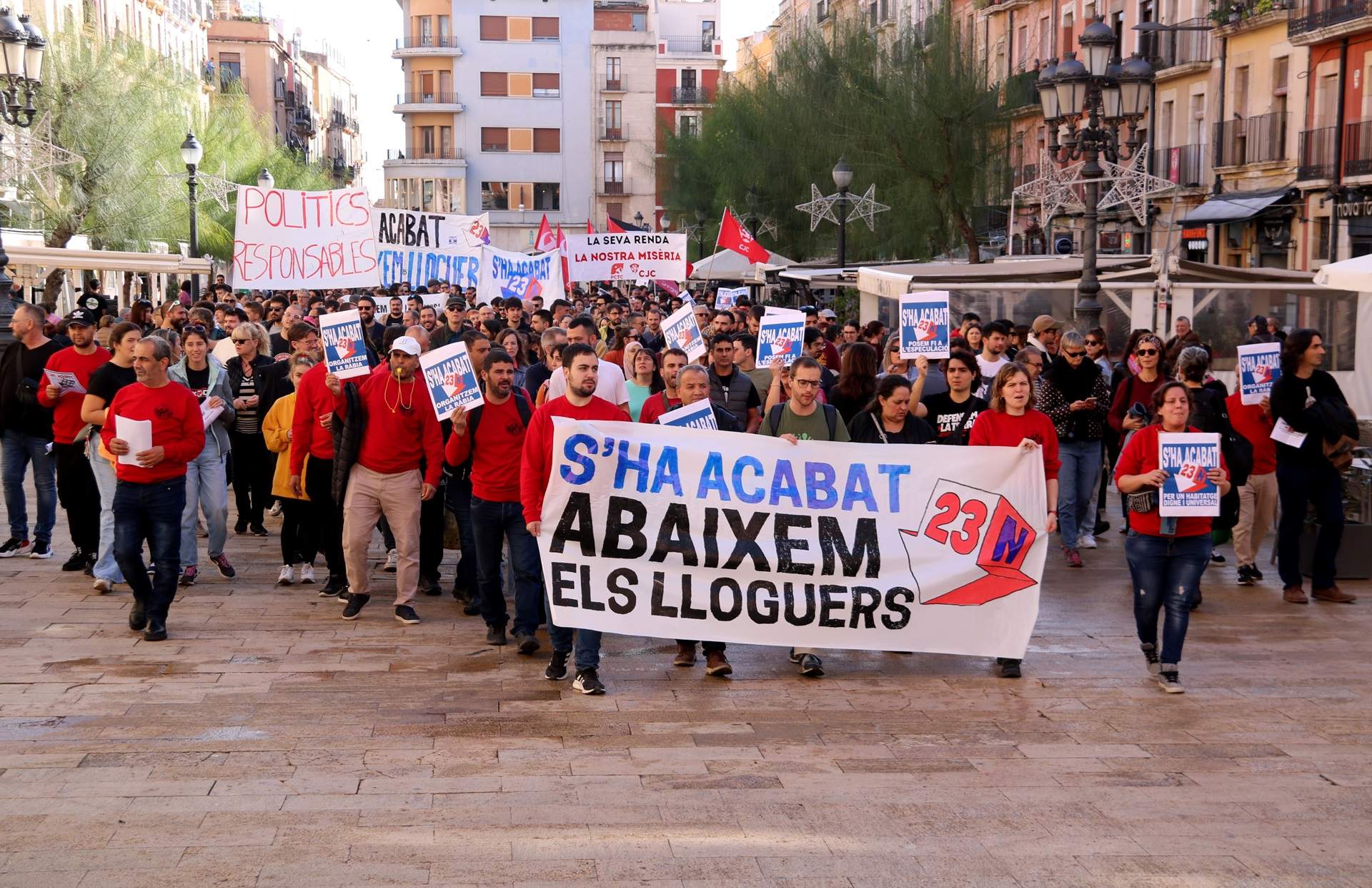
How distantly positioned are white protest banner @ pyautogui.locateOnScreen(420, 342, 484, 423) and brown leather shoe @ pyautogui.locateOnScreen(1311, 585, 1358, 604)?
5535mm

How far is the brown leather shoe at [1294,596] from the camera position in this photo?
33.1 ft

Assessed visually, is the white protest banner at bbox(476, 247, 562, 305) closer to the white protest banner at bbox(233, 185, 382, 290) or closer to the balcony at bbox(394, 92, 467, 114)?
the white protest banner at bbox(233, 185, 382, 290)

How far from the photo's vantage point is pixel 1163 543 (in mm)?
7898

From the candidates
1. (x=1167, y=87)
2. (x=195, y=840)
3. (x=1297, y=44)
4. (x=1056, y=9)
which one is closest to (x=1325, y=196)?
(x=1297, y=44)

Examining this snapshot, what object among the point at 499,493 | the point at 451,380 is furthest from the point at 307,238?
the point at 499,493

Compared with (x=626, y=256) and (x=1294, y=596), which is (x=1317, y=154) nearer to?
(x=626, y=256)

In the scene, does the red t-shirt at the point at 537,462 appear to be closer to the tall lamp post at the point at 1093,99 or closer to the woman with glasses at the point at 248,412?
the woman with glasses at the point at 248,412

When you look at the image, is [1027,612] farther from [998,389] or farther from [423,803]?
[423,803]

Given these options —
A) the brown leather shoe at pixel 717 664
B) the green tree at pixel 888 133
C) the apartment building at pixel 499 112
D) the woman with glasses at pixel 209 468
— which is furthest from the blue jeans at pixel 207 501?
the apartment building at pixel 499 112

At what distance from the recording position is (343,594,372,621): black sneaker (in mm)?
9336

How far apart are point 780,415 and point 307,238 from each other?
11702 mm

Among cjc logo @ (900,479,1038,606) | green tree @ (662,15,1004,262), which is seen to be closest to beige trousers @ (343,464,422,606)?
cjc logo @ (900,479,1038,606)

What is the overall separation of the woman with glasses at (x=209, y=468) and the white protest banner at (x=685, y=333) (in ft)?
10.8

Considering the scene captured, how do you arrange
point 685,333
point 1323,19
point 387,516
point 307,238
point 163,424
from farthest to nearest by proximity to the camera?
point 1323,19 < point 307,238 < point 685,333 < point 387,516 < point 163,424
